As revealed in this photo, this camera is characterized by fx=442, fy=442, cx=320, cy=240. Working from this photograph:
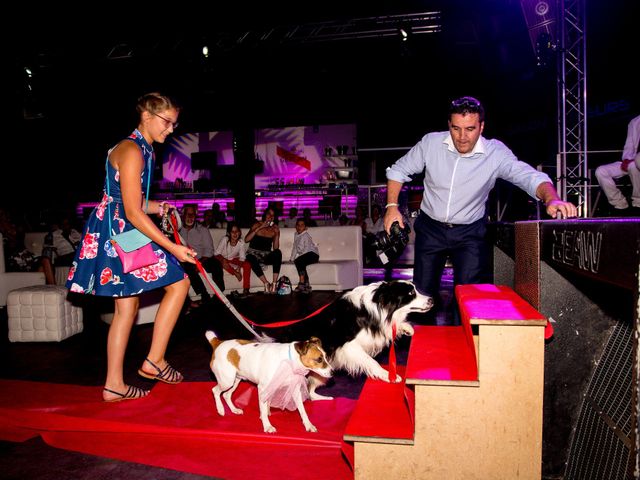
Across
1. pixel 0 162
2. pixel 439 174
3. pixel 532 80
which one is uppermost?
pixel 532 80

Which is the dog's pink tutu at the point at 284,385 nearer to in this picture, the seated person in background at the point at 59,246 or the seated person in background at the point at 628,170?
the seated person in background at the point at 59,246

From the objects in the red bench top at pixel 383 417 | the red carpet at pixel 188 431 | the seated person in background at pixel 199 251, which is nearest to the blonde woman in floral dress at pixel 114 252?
the red carpet at pixel 188 431

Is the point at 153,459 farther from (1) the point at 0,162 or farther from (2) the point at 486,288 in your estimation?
(1) the point at 0,162

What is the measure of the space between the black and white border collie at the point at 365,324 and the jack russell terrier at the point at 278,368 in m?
0.31

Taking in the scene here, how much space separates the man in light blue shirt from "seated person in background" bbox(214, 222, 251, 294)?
4.22 meters

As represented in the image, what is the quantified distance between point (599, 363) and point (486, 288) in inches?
26.5

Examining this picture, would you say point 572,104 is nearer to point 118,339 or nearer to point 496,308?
point 496,308

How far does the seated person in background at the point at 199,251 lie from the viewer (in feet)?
19.5

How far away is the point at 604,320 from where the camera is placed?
152 centimetres

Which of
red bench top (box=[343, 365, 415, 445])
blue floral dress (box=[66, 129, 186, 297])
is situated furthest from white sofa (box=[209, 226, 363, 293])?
red bench top (box=[343, 365, 415, 445])

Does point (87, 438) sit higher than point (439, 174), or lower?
lower

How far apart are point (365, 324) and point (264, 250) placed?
4.37 m

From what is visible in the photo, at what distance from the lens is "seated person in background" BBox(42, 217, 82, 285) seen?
600cm

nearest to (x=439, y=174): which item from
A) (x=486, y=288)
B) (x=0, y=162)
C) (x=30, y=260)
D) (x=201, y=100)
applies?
(x=486, y=288)
